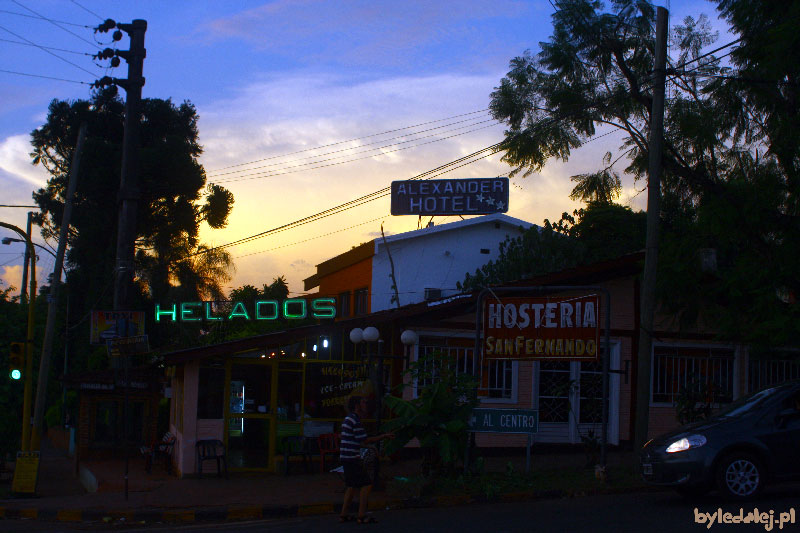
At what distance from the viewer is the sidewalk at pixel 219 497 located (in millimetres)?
11953

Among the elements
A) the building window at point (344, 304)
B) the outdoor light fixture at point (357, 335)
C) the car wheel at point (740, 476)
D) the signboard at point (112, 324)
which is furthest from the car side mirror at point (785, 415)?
the building window at point (344, 304)

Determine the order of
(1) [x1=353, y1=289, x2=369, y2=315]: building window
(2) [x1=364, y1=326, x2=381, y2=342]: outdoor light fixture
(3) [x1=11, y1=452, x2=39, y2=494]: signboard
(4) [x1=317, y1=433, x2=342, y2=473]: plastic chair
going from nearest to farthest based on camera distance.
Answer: (2) [x1=364, y1=326, x2=381, y2=342]: outdoor light fixture
(4) [x1=317, y1=433, x2=342, y2=473]: plastic chair
(3) [x1=11, y1=452, x2=39, y2=494]: signboard
(1) [x1=353, y1=289, x2=369, y2=315]: building window

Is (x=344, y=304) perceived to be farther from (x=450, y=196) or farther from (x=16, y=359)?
(x=16, y=359)

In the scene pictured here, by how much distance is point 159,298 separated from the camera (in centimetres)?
3547

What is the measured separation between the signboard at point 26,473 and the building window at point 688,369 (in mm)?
13481

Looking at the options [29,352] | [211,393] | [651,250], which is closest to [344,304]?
[29,352]

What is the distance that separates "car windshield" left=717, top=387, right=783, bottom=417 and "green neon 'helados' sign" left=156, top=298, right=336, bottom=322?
34.8ft

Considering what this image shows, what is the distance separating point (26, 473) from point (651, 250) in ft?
44.3

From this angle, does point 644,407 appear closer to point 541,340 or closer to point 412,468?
point 541,340

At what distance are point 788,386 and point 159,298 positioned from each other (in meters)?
29.2

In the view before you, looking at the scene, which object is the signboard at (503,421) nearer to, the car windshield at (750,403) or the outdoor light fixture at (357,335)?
the car windshield at (750,403)

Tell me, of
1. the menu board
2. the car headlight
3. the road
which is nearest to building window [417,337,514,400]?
the menu board

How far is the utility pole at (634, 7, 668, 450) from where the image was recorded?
43.4ft

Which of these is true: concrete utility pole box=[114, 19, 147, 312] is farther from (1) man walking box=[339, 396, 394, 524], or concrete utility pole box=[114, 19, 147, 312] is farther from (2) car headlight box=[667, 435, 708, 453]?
(2) car headlight box=[667, 435, 708, 453]
